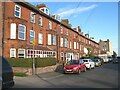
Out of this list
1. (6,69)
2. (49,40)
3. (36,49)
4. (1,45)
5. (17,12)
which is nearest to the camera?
(6,69)

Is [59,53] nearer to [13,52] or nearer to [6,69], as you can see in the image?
[13,52]

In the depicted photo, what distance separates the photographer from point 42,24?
3828 centimetres

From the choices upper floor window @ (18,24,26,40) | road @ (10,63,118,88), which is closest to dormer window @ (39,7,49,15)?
upper floor window @ (18,24,26,40)

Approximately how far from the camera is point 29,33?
33438mm

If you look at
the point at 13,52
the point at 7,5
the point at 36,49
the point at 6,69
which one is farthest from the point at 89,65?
the point at 6,69

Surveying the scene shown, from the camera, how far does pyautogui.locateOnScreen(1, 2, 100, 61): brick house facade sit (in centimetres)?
2931

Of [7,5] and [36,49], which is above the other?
[7,5]

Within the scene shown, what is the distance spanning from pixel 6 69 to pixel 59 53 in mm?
34773

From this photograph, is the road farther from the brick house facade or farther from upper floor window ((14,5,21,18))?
upper floor window ((14,5,21,18))

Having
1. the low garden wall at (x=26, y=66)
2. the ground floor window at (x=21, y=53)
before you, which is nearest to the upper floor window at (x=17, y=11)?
the ground floor window at (x=21, y=53)

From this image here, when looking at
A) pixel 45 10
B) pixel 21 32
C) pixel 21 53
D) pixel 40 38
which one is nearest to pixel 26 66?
pixel 21 53

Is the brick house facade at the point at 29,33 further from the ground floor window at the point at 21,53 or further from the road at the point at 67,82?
the road at the point at 67,82

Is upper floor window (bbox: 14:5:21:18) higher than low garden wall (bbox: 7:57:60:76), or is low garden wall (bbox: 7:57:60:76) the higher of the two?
upper floor window (bbox: 14:5:21:18)

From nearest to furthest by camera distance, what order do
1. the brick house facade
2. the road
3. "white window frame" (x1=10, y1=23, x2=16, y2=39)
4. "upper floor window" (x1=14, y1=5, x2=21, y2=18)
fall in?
the road, the brick house facade, "white window frame" (x1=10, y1=23, x2=16, y2=39), "upper floor window" (x1=14, y1=5, x2=21, y2=18)
